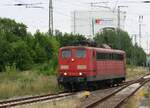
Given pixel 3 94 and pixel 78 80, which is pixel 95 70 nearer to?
pixel 78 80

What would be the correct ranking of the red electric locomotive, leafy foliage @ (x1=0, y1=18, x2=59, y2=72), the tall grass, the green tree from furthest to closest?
the green tree, leafy foliage @ (x1=0, y1=18, x2=59, y2=72), the red electric locomotive, the tall grass

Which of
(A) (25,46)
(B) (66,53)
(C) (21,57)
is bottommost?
(C) (21,57)

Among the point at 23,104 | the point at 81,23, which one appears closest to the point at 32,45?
the point at 23,104

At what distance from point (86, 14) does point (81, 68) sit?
12252 cm

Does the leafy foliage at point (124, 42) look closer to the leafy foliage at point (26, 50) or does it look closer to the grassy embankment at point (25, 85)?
the leafy foliage at point (26, 50)

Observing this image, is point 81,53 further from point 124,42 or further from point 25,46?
point 124,42

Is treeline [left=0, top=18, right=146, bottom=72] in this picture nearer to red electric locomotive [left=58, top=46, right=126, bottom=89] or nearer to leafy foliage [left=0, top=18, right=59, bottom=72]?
leafy foliage [left=0, top=18, right=59, bottom=72]

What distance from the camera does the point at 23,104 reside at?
2364 cm

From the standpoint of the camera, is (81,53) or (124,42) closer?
(81,53)

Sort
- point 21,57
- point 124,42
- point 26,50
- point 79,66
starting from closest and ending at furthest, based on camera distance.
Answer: point 79,66 < point 21,57 < point 26,50 < point 124,42

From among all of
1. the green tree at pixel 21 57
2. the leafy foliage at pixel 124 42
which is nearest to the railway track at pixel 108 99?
the green tree at pixel 21 57

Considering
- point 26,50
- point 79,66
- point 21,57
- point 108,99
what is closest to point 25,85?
point 79,66

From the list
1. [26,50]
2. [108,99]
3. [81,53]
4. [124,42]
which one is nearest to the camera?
[108,99]

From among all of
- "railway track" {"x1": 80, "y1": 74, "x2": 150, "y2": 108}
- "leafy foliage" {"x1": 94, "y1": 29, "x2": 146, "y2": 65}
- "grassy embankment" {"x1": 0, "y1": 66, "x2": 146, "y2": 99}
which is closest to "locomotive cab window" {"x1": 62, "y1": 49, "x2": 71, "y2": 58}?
"grassy embankment" {"x1": 0, "y1": 66, "x2": 146, "y2": 99}
